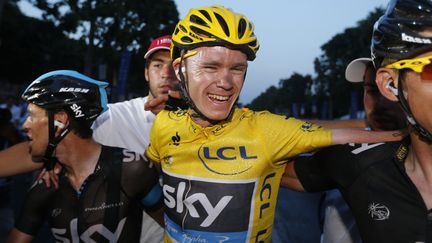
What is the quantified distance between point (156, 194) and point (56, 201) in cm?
74

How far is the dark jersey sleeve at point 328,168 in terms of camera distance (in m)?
2.07

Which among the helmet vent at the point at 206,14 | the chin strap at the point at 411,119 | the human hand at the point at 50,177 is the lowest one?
the human hand at the point at 50,177

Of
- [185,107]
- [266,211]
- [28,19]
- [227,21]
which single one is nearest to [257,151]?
[266,211]

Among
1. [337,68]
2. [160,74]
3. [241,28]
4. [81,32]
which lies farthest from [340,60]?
[241,28]

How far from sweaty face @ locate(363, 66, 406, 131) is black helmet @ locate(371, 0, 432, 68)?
0.87 meters

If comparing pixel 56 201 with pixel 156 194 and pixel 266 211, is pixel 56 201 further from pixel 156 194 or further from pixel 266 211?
pixel 266 211

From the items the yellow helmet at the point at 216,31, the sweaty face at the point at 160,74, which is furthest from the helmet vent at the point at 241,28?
the sweaty face at the point at 160,74

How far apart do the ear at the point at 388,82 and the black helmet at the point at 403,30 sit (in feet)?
0.28

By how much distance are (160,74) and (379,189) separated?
2.73 metres

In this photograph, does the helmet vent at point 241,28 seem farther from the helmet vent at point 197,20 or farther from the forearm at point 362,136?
the forearm at point 362,136

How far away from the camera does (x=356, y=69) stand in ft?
9.43

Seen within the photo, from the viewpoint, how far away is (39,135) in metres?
2.82

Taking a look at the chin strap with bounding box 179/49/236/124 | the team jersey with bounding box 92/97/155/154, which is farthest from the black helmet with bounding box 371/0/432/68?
the team jersey with bounding box 92/97/155/154

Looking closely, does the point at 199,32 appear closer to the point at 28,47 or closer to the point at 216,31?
the point at 216,31
